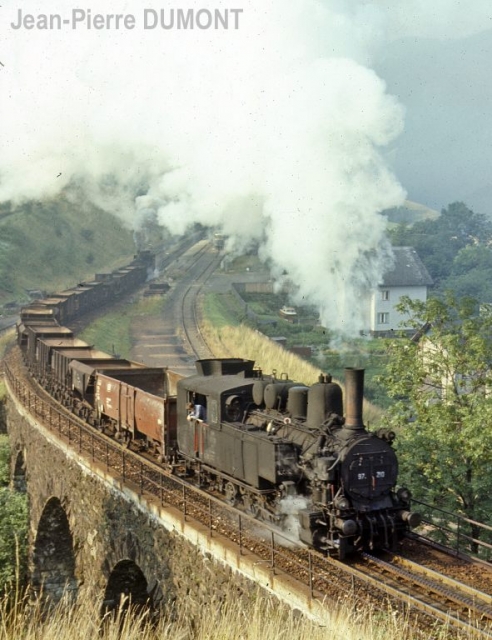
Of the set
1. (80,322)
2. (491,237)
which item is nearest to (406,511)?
(80,322)

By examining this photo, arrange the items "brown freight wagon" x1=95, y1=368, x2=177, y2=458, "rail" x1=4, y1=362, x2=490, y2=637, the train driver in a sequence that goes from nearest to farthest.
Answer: "rail" x1=4, y1=362, x2=490, y2=637
the train driver
"brown freight wagon" x1=95, y1=368, x2=177, y2=458

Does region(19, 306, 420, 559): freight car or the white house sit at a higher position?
the white house

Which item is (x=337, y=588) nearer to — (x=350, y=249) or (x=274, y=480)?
(x=274, y=480)

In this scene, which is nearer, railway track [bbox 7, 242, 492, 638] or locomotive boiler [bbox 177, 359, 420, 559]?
railway track [bbox 7, 242, 492, 638]

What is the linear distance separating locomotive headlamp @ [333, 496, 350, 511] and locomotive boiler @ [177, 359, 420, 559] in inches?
0.7

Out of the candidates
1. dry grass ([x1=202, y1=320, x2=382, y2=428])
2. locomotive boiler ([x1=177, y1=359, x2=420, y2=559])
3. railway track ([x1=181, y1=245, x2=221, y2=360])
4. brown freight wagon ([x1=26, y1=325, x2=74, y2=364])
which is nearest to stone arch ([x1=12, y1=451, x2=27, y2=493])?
brown freight wagon ([x1=26, y1=325, x2=74, y2=364])

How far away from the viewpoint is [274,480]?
48.3 ft

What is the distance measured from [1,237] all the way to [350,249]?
7147 cm

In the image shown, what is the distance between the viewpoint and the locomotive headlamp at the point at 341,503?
1395cm

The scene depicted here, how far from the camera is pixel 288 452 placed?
585 inches

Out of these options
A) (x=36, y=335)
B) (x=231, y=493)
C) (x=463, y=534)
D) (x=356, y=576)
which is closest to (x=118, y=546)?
(x=231, y=493)

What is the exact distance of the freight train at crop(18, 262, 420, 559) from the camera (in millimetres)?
14281

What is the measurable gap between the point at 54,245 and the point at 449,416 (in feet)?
276

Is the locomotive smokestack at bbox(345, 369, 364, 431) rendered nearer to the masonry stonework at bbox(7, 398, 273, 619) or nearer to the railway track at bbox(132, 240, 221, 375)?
the masonry stonework at bbox(7, 398, 273, 619)
